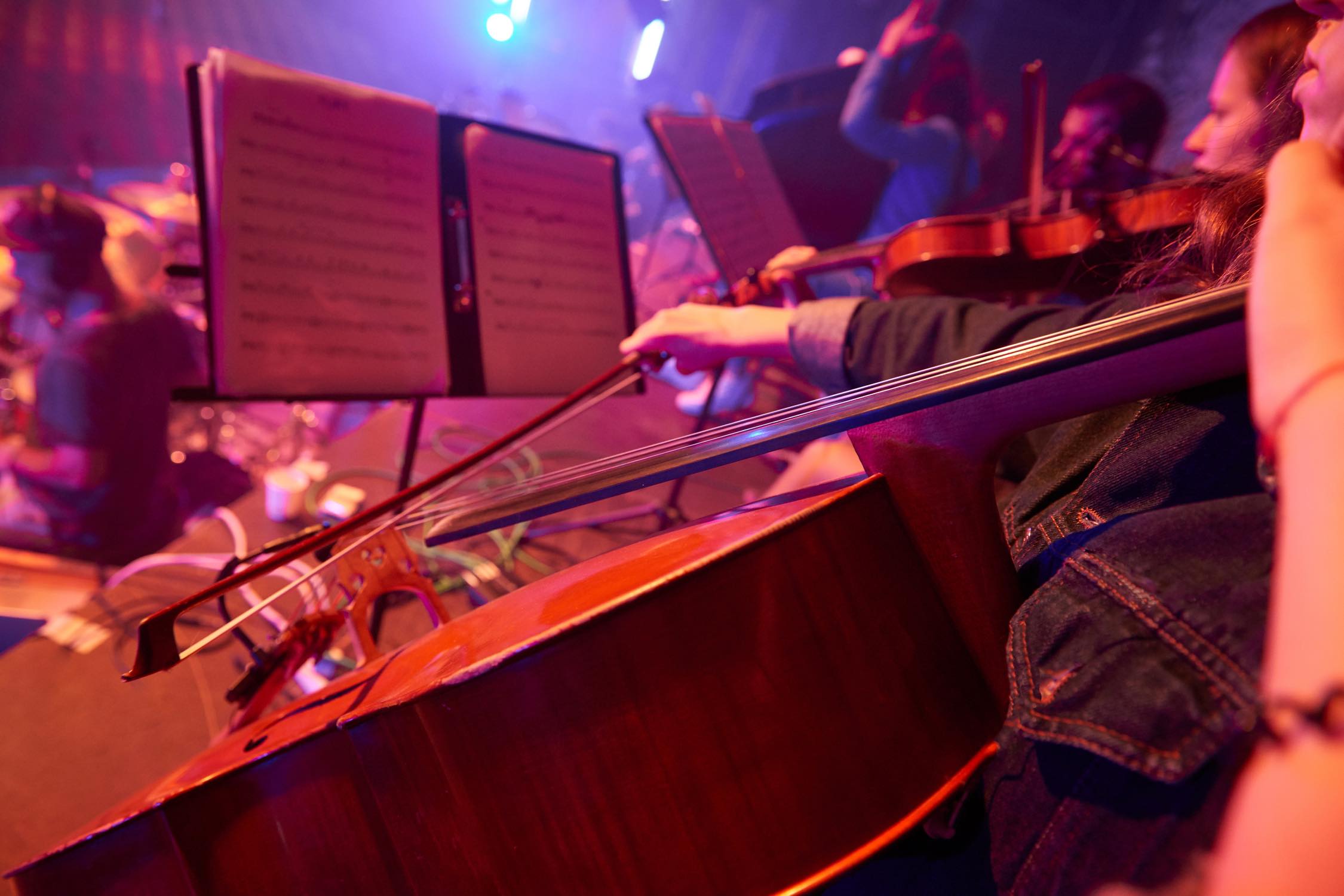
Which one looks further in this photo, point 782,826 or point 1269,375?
point 782,826

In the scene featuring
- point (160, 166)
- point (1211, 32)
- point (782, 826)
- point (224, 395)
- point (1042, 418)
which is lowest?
point (782, 826)

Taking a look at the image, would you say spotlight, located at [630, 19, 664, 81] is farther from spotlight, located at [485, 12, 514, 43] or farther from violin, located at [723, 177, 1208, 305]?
violin, located at [723, 177, 1208, 305]

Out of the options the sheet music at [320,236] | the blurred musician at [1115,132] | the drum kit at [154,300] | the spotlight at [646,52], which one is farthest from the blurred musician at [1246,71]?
the spotlight at [646,52]

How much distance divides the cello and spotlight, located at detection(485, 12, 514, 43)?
669 cm

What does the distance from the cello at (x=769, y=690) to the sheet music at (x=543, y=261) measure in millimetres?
879

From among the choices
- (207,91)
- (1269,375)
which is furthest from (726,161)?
(1269,375)

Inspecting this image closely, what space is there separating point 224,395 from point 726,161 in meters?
1.80

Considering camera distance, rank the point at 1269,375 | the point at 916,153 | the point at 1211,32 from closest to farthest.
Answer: the point at 1269,375, the point at 916,153, the point at 1211,32

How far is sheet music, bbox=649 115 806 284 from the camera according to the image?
182cm

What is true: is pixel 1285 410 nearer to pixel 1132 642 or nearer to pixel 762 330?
pixel 1132 642

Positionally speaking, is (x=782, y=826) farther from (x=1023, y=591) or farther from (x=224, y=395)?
(x=224, y=395)

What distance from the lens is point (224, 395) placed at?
98 cm

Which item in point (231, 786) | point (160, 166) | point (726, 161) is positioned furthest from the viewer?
point (160, 166)

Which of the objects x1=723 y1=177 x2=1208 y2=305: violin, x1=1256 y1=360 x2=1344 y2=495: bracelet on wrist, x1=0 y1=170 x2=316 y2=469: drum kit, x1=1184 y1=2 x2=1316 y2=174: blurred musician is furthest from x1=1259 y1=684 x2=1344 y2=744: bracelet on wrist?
x1=0 y1=170 x2=316 y2=469: drum kit
